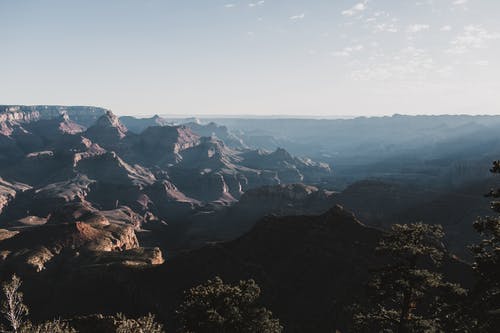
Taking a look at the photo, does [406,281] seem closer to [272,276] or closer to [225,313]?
[225,313]

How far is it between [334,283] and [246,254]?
31.2m

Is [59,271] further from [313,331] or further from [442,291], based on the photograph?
[442,291]

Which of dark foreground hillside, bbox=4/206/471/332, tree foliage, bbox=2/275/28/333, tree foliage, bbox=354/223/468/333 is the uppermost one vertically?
tree foliage, bbox=354/223/468/333

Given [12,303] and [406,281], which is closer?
[406,281]

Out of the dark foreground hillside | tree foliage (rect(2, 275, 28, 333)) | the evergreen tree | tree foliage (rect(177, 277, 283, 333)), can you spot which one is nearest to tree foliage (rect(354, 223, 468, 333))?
the evergreen tree

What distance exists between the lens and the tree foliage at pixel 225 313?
→ 120 feet

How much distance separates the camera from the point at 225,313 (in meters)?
37.7

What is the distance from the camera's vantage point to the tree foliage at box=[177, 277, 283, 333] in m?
36.6

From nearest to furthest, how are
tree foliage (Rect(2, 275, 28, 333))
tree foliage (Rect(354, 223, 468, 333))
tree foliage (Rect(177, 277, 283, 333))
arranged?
tree foliage (Rect(354, 223, 468, 333))
tree foliage (Rect(177, 277, 283, 333))
tree foliage (Rect(2, 275, 28, 333))

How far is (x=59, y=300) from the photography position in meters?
123

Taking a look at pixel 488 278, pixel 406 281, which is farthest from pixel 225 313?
pixel 488 278

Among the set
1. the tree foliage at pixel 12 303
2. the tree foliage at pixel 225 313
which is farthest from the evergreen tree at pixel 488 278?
the tree foliage at pixel 12 303

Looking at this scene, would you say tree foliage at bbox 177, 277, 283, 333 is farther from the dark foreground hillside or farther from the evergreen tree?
the dark foreground hillside

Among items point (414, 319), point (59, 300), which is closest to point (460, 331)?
point (414, 319)
